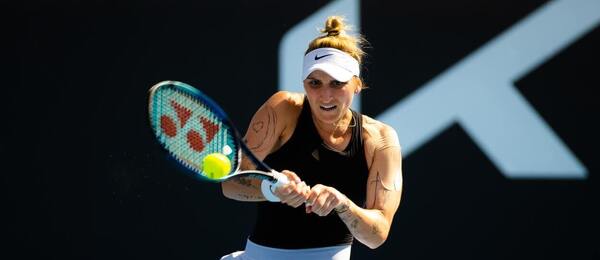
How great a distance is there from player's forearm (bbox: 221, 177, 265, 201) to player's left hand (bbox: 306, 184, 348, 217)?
366mm

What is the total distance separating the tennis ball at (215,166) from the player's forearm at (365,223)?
349mm

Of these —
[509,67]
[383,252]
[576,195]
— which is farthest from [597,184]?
Answer: [383,252]

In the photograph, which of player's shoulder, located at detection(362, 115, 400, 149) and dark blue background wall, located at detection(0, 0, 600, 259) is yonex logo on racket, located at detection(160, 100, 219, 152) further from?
dark blue background wall, located at detection(0, 0, 600, 259)

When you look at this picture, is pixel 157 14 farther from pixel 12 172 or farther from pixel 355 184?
pixel 355 184

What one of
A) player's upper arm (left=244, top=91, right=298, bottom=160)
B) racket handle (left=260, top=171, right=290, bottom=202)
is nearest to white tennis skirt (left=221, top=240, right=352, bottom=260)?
player's upper arm (left=244, top=91, right=298, bottom=160)

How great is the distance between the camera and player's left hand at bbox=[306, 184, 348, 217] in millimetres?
2369

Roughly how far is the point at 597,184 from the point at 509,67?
0.69 m

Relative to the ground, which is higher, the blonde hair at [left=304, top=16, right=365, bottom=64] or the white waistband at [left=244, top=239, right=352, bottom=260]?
the blonde hair at [left=304, top=16, right=365, bottom=64]

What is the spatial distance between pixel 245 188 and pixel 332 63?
0.46m

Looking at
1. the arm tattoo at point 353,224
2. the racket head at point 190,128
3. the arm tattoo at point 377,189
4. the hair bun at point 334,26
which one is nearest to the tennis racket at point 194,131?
the racket head at point 190,128

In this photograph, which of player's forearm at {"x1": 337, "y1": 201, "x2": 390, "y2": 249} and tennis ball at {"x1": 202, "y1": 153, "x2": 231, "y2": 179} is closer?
tennis ball at {"x1": 202, "y1": 153, "x2": 231, "y2": 179}

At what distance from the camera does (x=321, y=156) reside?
9.25 ft

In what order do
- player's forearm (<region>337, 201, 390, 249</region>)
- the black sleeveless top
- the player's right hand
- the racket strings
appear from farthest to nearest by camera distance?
1. the black sleeveless top
2. player's forearm (<region>337, 201, 390, 249</region>)
3. the racket strings
4. the player's right hand

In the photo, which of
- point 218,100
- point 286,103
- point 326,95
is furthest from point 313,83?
point 218,100
